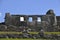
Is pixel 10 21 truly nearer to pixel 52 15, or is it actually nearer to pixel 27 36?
pixel 52 15

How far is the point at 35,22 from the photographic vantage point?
A: 59.3 m

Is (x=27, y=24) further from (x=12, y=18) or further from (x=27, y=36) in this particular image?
(x=27, y=36)

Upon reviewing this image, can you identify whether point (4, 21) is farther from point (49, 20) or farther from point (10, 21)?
point (49, 20)

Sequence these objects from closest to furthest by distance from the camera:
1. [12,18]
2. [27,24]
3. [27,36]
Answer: [27,36] < [27,24] < [12,18]

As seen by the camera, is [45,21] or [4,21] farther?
[4,21]

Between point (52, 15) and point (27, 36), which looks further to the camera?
point (52, 15)

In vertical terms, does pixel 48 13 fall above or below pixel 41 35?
above

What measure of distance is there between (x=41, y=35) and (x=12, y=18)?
3484 cm

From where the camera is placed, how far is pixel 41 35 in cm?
2823

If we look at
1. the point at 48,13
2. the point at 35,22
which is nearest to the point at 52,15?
the point at 48,13

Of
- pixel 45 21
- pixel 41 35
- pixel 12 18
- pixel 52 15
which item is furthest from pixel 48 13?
pixel 41 35

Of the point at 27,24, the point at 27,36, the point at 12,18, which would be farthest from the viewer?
the point at 12,18

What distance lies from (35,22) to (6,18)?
29.9ft

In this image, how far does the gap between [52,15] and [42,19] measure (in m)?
3.19
